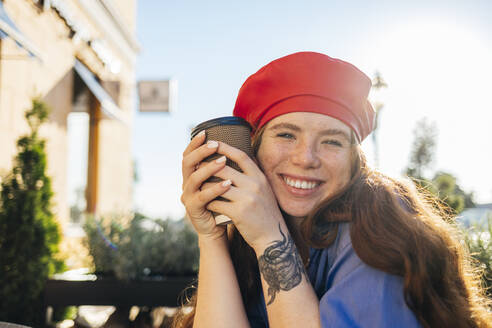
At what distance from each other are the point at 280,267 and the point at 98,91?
9879 millimetres

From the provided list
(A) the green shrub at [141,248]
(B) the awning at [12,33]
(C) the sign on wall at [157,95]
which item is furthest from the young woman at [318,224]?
(C) the sign on wall at [157,95]

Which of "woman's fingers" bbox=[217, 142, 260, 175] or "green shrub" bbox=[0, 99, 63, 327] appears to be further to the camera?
"green shrub" bbox=[0, 99, 63, 327]

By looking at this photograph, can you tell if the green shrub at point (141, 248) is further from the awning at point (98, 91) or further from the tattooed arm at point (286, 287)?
the awning at point (98, 91)

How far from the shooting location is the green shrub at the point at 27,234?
4.66 m

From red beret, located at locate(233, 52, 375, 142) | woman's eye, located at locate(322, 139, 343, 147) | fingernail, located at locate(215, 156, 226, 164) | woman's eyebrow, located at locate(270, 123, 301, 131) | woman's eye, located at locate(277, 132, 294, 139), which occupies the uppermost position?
red beret, located at locate(233, 52, 375, 142)

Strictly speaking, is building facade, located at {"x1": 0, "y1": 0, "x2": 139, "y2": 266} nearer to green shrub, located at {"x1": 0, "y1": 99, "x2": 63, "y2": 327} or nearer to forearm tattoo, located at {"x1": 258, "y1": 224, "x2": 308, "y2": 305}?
green shrub, located at {"x1": 0, "y1": 99, "x2": 63, "y2": 327}

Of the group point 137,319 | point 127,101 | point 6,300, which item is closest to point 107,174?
point 127,101

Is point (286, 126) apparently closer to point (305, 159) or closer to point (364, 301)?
point (305, 159)

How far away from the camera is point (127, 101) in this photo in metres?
13.2

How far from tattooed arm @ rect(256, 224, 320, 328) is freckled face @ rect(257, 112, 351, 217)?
8.5 inches

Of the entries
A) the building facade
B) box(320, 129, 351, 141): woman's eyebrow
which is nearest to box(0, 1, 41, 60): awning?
the building facade

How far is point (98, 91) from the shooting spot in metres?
9.96

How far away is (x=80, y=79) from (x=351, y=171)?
976cm

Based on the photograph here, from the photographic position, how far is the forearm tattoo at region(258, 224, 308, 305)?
124 cm
